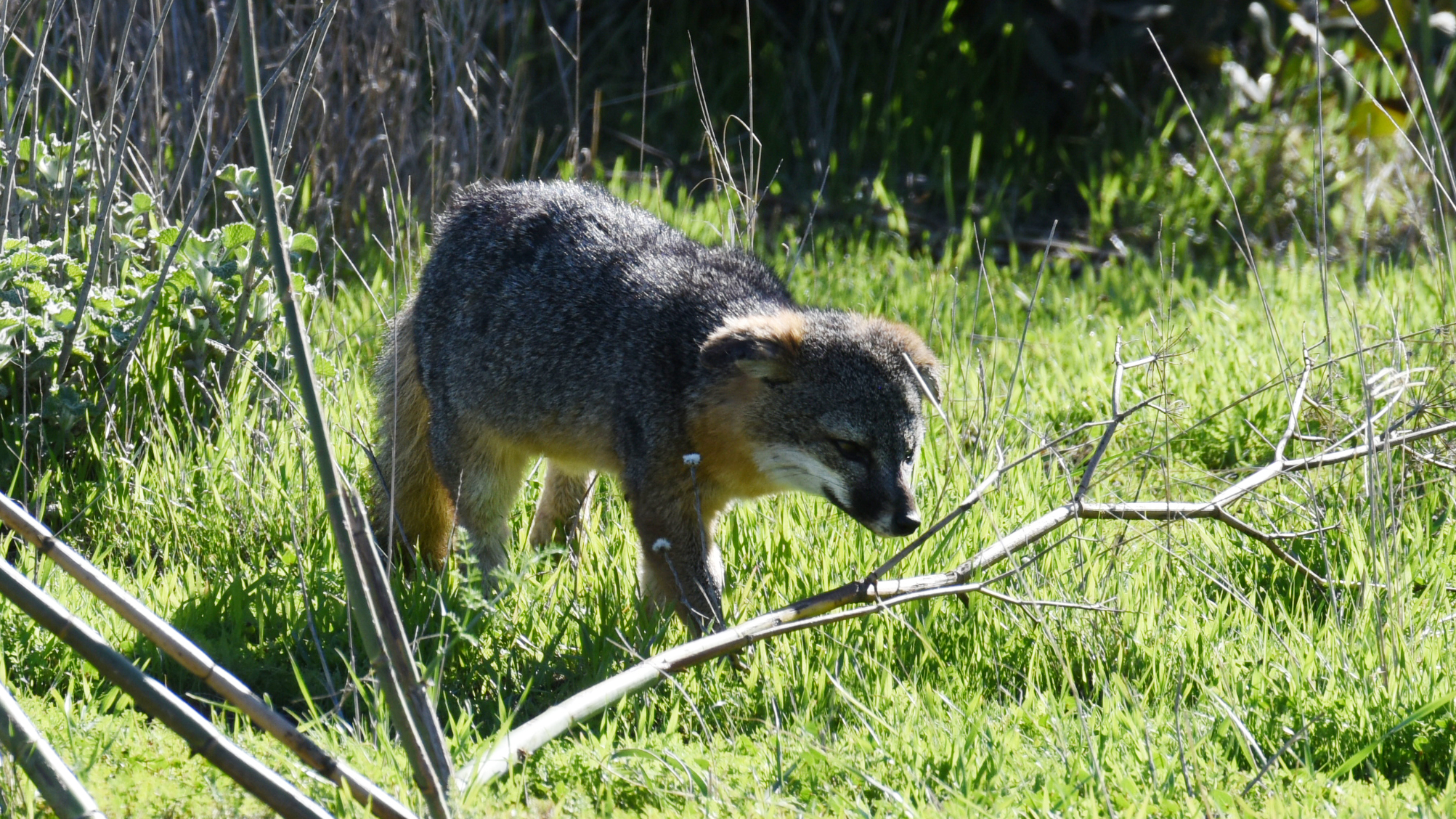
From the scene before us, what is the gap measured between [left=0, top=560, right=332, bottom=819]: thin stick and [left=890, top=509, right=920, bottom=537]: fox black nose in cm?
200

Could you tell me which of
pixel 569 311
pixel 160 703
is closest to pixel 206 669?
pixel 160 703

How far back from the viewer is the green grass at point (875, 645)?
10.4 feet

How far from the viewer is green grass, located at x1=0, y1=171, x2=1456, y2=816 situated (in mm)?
3164

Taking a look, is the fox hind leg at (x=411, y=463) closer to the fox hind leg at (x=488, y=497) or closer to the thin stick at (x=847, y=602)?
the fox hind leg at (x=488, y=497)

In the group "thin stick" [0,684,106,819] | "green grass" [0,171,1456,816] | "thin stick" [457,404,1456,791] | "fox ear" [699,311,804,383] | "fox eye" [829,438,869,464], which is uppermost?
"fox ear" [699,311,804,383]

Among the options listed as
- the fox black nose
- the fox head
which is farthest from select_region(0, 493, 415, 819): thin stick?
the fox head

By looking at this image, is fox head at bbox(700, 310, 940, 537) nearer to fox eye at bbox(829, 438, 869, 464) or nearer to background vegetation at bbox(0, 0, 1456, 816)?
fox eye at bbox(829, 438, 869, 464)

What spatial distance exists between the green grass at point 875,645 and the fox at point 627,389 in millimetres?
226

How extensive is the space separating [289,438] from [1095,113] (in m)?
6.02

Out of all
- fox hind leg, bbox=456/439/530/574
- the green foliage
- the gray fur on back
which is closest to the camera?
the gray fur on back

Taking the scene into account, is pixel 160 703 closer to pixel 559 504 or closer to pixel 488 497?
pixel 488 497

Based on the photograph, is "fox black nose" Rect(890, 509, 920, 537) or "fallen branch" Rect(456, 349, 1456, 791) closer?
"fallen branch" Rect(456, 349, 1456, 791)

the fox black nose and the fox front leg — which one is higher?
the fox black nose

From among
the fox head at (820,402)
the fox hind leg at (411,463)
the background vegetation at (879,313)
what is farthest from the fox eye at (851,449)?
the fox hind leg at (411,463)
